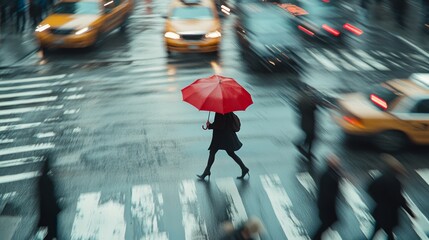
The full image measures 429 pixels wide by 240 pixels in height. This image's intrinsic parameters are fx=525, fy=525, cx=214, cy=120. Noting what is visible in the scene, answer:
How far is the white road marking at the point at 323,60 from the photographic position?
705 inches

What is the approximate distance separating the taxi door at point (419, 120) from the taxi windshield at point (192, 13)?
33.9 ft

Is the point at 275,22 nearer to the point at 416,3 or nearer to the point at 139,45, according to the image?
the point at 139,45

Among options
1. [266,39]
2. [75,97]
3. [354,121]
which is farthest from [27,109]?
[354,121]

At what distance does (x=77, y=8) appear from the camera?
20984 millimetres

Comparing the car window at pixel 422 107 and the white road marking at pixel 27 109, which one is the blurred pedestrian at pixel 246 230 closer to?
the car window at pixel 422 107

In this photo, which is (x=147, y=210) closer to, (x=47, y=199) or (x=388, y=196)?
(x=47, y=199)

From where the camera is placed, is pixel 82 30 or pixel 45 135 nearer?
pixel 45 135

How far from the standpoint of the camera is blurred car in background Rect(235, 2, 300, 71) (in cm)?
1772

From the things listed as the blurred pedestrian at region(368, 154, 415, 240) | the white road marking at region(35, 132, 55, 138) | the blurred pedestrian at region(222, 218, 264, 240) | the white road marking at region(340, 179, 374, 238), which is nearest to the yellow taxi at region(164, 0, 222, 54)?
the white road marking at region(35, 132, 55, 138)

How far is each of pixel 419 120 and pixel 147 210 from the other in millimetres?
6144

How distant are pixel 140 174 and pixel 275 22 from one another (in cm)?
1061

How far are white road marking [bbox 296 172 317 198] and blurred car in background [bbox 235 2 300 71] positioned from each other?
25.2ft

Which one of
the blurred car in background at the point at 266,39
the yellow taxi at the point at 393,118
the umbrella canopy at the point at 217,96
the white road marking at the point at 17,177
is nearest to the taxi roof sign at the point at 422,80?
the yellow taxi at the point at 393,118

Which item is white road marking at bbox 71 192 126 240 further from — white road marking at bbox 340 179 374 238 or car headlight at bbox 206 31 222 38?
car headlight at bbox 206 31 222 38
